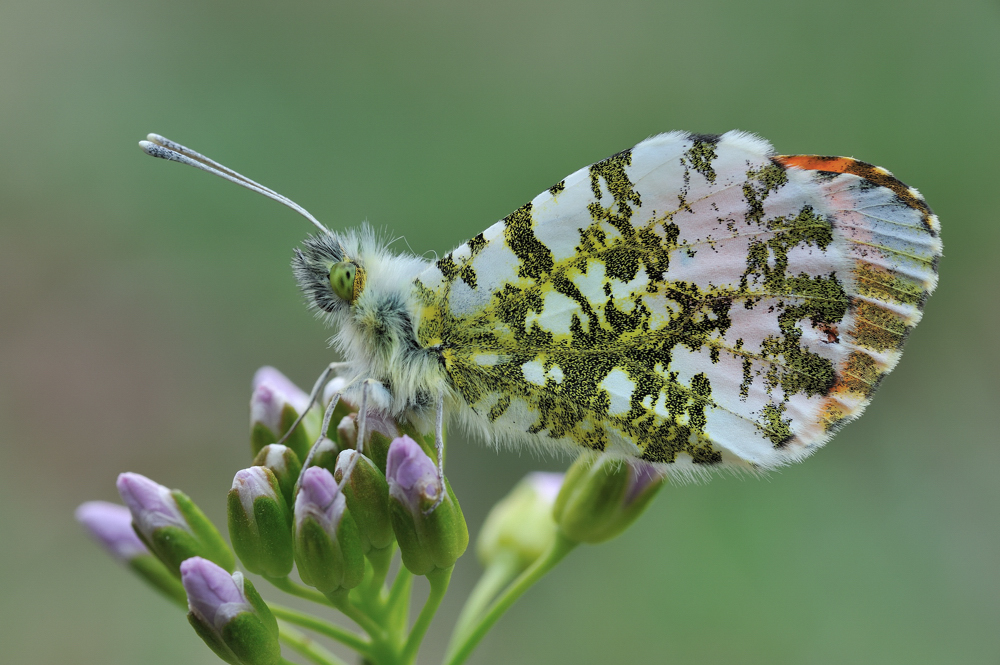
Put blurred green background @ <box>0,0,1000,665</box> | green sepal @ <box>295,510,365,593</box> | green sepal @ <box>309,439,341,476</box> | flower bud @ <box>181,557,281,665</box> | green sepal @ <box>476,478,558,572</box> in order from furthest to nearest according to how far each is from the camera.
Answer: blurred green background @ <box>0,0,1000,665</box>
green sepal @ <box>476,478,558,572</box>
green sepal @ <box>309,439,341,476</box>
green sepal @ <box>295,510,365,593</box>
flower bud @ <box>181,557,281,665</box>

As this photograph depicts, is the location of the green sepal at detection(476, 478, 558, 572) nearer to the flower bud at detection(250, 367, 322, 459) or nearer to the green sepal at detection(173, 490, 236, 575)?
the flower bud at detection(250, 367, 322, 459)

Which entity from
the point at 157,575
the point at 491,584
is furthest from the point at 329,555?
the point at 491,584

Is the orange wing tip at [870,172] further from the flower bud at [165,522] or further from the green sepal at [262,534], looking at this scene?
the flower bud at [165,522]

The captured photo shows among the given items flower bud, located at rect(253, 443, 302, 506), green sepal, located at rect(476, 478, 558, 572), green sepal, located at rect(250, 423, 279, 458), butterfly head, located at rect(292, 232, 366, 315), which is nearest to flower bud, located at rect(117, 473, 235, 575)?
flower bud, located at rect(253, 443, 302, 506)

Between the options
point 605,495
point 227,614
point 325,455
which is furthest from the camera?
point 605,495

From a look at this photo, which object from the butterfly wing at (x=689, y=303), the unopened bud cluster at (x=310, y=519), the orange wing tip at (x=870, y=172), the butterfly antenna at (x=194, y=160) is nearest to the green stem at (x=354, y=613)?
the unopened bud cluster at (x=310, y=519)

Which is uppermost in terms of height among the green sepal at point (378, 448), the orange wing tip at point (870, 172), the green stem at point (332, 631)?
the orange wing tip at point (870, 172)

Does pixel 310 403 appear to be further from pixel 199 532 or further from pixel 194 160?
pixel 194 160
